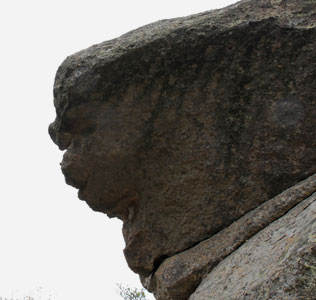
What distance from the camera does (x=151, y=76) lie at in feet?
9.91

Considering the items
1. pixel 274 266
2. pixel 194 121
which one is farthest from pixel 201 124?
pixel 274 266

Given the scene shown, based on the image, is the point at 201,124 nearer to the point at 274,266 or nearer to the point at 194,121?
the point at 194,121

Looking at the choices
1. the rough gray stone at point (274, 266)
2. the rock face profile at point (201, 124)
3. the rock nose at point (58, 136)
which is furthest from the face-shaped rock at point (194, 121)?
the rough gray stone at point (274, 266)

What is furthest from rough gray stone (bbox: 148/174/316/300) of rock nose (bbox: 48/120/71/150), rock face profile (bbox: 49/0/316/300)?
rock nose (bbox: 48/120/71/150)

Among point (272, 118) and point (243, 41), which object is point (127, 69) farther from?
point (272, 118)

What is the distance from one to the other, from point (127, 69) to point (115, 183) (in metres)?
0.70

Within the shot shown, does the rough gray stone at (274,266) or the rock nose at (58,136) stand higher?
the rock nose at (58,136)

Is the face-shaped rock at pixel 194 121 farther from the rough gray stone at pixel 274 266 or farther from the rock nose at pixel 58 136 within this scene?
the rough gray stone at pixel 274 266

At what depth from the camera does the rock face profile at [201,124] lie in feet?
9.55

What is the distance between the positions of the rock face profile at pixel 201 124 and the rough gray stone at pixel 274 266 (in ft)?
0.40

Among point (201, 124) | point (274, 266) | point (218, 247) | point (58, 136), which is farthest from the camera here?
point (58, 136)

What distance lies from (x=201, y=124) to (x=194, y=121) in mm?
43

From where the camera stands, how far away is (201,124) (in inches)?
120

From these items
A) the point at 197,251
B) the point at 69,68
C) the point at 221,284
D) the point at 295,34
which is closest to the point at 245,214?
the point at 197,251
